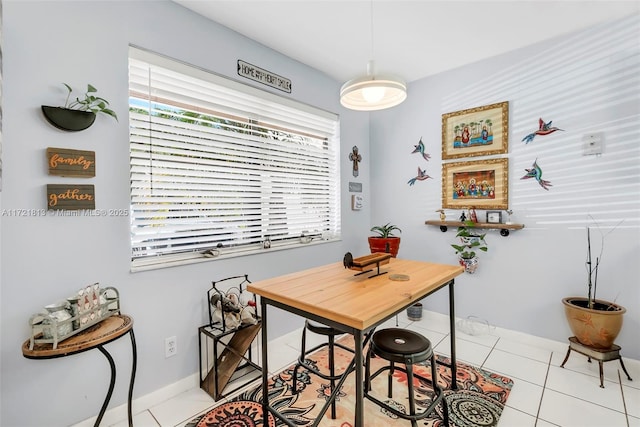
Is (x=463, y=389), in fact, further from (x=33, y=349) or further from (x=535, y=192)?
(x=33, y=349)

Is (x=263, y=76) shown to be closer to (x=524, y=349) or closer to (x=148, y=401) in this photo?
(x=148, y=401)

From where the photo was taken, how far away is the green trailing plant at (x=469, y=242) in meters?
2.92

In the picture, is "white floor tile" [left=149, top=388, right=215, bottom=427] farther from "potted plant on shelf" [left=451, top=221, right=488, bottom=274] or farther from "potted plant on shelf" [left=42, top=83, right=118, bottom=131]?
"potted plant on shelf" [left=451, top=221, right=488, bottom=274]

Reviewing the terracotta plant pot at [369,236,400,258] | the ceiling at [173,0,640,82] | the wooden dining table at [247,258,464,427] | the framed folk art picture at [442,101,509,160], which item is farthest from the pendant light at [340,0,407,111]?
the framed folk art picture at [442,101,509,160]

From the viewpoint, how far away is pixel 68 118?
1.57 metres

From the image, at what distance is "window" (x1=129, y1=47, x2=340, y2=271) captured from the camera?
1945 millimetres

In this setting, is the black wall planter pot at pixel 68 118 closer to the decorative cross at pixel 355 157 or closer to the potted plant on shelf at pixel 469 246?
the decorative cross at pixel 355 157

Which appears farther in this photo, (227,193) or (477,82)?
(477,82)

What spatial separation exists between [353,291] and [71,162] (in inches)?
65.7

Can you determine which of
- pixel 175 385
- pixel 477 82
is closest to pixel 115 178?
pixel 175 385

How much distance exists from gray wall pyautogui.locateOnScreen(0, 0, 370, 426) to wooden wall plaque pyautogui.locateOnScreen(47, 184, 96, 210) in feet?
0.13

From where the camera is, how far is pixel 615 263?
7.71ft

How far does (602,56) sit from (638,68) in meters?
0.25

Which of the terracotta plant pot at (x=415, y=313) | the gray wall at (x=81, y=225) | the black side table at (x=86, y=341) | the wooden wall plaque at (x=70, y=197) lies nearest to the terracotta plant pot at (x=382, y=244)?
the terracotta plant pot at (x=415, y=313)
